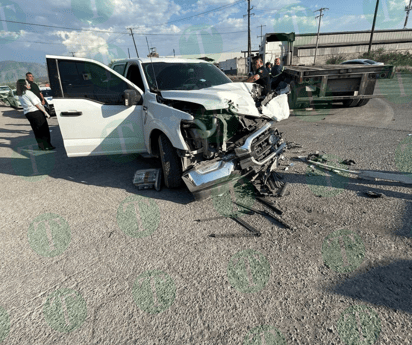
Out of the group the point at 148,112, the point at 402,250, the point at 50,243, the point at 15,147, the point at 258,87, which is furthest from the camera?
the point at 15,147

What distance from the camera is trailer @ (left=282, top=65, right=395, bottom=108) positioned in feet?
23.7

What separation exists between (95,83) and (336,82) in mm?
7062

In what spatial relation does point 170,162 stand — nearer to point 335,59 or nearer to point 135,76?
point 135,76

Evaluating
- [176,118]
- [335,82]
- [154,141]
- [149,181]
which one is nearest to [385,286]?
[176,118]

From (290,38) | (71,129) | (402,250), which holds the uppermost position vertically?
(290,38)

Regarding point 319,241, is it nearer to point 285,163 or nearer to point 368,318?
point 368,318

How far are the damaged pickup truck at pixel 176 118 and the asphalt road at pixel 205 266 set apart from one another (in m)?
0.55

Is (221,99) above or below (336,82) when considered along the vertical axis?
below

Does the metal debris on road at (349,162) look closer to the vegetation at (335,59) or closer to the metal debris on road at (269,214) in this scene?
the metal debris on road at (269,214)

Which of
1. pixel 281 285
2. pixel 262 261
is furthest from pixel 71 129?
pixel 281 285

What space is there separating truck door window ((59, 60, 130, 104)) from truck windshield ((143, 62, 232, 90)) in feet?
1.80

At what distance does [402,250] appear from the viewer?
2.25 m

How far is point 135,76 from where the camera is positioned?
4473 millimetres

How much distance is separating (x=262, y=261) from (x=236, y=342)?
31.7 inches
